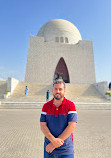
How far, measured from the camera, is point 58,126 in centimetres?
145

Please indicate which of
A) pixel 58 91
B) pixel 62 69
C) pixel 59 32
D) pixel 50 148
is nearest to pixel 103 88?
pixel 62 69

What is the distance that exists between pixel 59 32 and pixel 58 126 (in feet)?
95.4

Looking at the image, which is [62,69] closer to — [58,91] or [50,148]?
[58,91]

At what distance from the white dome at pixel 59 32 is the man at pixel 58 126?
28122mm

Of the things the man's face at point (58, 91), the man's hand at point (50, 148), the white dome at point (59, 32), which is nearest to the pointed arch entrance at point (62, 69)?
the white dome at point (59, 32)

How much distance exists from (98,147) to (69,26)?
30890mm

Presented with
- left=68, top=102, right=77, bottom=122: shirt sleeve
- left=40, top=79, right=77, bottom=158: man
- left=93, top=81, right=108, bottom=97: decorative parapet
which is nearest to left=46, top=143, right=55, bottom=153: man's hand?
left=40, top=79, right=77, bottom=158: man

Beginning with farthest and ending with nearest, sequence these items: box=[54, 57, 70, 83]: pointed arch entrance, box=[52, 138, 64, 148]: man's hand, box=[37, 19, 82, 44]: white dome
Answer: box=[37, 19, 82, 44]: white dome, box=[54, 57, 70, 83]: pointed arch entrance, box=[52, 138, 64, 148]: man's hand

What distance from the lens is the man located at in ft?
4.57

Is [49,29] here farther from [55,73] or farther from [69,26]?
[55,73]

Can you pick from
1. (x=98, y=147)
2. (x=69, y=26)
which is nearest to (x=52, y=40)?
(x=69, y=26)

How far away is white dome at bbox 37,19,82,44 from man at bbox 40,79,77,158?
28122 mm

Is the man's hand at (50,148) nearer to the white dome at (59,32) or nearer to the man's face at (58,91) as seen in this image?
the man's face at (58,91)

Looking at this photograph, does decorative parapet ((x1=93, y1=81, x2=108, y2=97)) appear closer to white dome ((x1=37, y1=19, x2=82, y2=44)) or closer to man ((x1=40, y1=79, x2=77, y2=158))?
white dome ((x1=37, y1=19, x2=82, y2=44))
